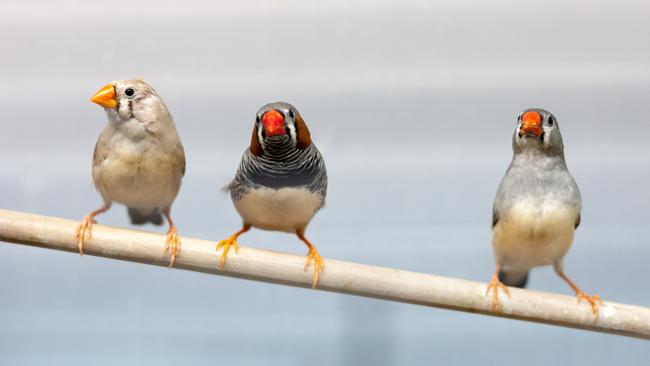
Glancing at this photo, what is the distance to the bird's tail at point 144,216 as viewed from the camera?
2551 millimetres

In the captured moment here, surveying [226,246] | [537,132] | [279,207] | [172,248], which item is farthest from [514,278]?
[172,248]

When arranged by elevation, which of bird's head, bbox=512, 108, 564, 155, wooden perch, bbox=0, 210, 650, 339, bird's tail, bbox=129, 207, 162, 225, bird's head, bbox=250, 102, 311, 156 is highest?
bird's head, bbox=512, 108, 564, 155

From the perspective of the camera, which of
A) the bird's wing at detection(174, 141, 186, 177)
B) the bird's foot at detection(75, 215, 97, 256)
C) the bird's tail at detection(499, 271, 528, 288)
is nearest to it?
the bird's foot at detection(75, 215, 97, 256)

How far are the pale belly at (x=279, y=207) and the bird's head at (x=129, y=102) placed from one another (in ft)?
1.28

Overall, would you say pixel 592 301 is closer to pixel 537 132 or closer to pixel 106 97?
pixel 537 132

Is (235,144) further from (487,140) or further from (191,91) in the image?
(487,140)

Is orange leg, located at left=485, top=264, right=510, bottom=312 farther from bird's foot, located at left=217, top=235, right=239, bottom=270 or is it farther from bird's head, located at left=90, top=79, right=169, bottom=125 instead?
bird's head, located at left=90, top=79, right=169, bottom=125

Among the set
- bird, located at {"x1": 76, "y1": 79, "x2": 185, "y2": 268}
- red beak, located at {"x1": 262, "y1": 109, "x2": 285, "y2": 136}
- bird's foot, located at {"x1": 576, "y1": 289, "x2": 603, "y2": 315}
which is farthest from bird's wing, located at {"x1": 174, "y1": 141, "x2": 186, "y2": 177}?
bird's foot, located at {"x1": 576, "y1": 289, "x2": 603, "y2": 315}

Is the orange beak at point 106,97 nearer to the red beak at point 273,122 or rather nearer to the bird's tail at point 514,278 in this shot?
the red beak at point 273,122

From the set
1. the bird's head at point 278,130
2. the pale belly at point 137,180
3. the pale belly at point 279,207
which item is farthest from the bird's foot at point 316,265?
the pale belly at point 137,180

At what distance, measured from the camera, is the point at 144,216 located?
258cm

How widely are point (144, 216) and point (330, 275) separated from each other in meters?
0.74

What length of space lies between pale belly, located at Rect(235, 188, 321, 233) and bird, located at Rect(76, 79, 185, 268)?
0.79ft

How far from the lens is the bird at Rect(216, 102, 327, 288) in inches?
86.2
